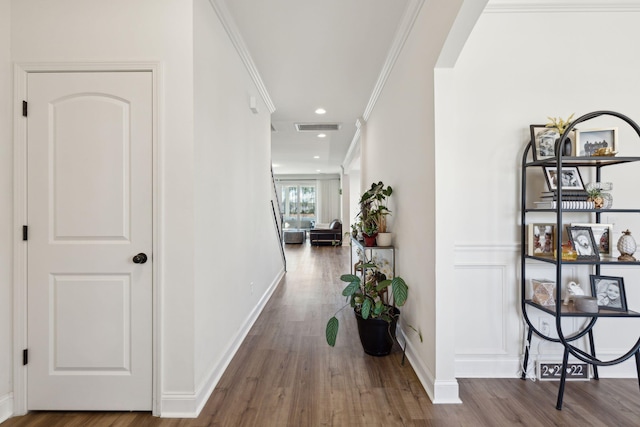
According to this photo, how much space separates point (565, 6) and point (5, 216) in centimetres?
381

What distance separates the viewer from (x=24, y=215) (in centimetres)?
179

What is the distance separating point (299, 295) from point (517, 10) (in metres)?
3.74

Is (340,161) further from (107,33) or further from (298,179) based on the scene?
(107,33)

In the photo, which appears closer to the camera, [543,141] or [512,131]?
[543,141]

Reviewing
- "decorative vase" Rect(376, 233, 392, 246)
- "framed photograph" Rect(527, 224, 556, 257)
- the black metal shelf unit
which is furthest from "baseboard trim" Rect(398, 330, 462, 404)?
"decorative vase" Rect(376, 233, 392, 246)

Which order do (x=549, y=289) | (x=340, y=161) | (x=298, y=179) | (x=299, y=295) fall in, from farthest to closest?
(x=298, y=179) < (x=340, y=161) < (x=299, y=295) < (x=549, y=289)

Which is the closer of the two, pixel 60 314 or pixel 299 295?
pixel 60 314

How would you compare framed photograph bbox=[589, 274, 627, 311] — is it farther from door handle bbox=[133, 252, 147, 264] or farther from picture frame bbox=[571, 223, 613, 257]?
door handle bbox=[133, 252, 147, 264]

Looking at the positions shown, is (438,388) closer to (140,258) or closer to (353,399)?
(353,399)

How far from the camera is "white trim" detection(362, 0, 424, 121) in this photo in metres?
2.18

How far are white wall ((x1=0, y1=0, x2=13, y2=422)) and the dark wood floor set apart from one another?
0.23m

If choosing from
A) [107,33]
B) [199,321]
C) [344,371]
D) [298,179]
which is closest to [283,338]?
[344,371]

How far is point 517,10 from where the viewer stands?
2111 mm

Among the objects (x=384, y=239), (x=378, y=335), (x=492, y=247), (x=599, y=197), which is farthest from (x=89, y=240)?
(x=599, y=197)
